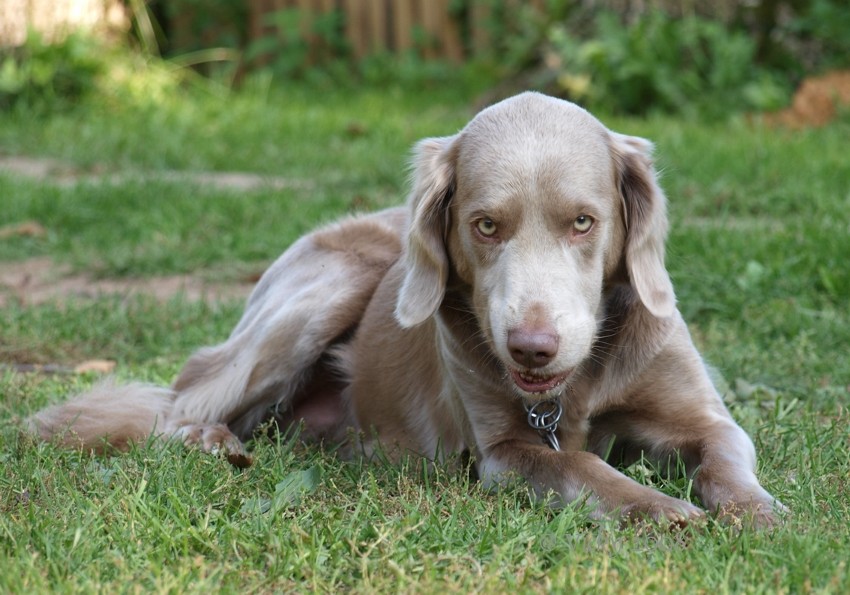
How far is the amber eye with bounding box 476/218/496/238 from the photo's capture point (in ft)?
10.6

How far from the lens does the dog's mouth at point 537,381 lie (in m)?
3.12

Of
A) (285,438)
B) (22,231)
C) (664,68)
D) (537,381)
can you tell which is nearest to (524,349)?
(537,381)

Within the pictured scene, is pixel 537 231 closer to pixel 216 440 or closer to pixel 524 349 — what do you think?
pixel 524 349

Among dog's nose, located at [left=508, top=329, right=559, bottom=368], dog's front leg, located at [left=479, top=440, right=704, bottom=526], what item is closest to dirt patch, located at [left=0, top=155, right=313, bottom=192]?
dog's front leg, located at [left=479, top=440, right=704, bottom=526]

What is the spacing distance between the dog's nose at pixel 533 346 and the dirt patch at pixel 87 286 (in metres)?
3.03

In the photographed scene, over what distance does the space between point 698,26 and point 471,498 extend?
7.22 meters

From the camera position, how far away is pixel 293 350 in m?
4.20

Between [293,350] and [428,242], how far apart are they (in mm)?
925

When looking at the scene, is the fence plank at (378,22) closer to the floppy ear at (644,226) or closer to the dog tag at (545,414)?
the floppy ear at (644,226)

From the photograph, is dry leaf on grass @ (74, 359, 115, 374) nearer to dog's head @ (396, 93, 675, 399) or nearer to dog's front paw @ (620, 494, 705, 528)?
dog's head @ (396, 93, 675, 399)

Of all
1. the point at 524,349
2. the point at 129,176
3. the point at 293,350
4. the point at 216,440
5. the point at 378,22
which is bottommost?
the point at 378,22

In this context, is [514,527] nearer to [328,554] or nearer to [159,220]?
[328,554]

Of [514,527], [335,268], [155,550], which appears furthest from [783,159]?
[155,550]

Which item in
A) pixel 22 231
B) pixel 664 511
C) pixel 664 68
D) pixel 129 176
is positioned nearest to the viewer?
pixel 664 511
